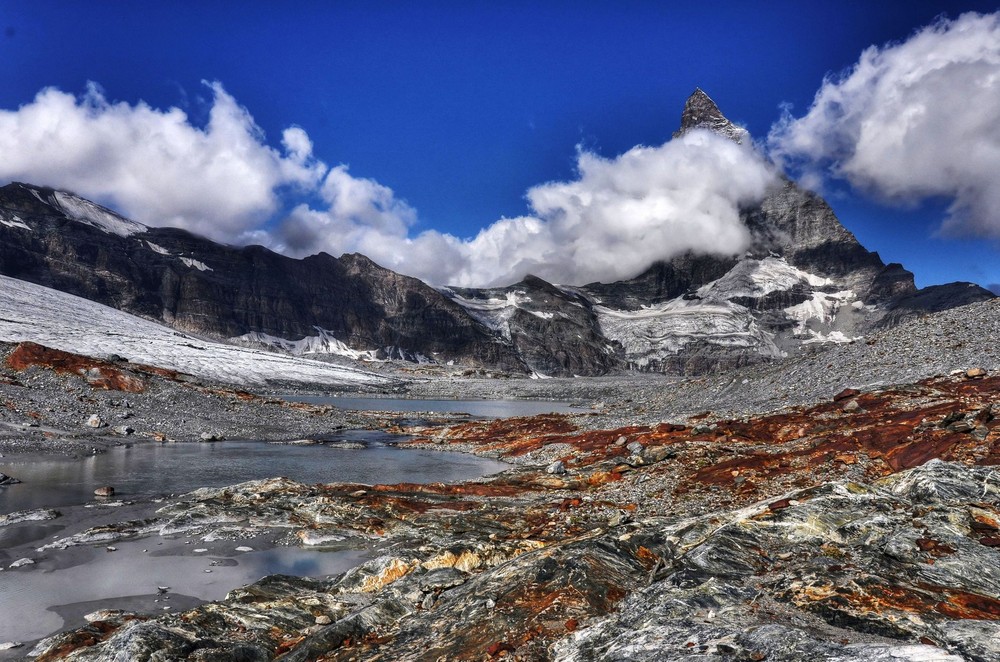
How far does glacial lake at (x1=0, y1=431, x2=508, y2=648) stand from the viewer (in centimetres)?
1491

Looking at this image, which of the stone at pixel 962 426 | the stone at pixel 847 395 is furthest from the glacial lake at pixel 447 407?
the stone at pixel 962 426

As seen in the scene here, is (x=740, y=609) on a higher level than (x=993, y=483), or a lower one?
lower

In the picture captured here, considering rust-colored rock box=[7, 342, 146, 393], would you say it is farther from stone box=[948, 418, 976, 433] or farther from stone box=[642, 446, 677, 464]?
stone box=[948, 418, 976, 433]

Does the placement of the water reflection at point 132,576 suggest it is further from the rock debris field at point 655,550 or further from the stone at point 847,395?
the stone at point 847,395

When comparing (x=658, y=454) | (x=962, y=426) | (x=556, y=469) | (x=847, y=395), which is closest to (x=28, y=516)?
(x=556, y=469)

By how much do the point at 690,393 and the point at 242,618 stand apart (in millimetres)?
63084

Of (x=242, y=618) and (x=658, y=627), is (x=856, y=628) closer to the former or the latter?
(x=658, y=627)

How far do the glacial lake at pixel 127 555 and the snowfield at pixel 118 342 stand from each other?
12154cm

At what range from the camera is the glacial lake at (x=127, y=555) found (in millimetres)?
14906

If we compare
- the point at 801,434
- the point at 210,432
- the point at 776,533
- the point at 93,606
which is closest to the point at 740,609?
the point at 776,533

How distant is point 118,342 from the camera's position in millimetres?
153625

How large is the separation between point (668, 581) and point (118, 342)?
579 ft

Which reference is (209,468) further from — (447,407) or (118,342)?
(118,342)

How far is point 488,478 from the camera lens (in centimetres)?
3547
